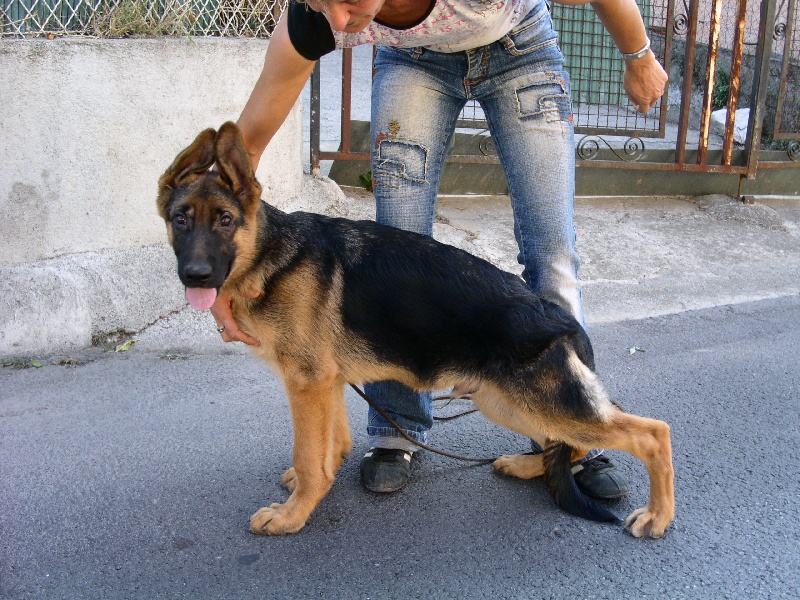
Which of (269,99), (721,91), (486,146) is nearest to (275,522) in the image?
(269,99)

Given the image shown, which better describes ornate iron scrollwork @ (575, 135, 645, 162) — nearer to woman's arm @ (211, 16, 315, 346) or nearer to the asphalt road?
the asphalt road

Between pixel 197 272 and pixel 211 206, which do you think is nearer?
pixel 197 272

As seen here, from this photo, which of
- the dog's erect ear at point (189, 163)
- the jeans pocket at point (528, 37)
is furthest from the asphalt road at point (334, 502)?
the jeans pocket at point (528, 37)

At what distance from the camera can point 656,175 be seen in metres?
7.88

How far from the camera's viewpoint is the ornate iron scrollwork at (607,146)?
7590mm

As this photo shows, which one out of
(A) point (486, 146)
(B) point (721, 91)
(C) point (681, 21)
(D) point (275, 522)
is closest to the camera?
(D) point (275, 522)

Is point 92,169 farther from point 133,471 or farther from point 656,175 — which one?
point 656,175

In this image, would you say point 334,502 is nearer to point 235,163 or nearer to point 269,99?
point 235,163

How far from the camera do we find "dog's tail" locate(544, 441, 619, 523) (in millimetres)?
3256

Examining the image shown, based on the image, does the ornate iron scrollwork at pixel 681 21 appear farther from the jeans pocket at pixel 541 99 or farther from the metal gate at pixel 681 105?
the jeans pocket at pixel 541 99

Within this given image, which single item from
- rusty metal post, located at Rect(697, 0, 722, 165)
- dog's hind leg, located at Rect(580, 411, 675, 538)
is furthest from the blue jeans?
rusty metal post, located at Rect(697, 0, 722, 165)

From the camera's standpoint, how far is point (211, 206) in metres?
3.06

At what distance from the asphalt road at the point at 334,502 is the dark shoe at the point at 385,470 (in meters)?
0.05

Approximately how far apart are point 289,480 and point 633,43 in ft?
8.03
